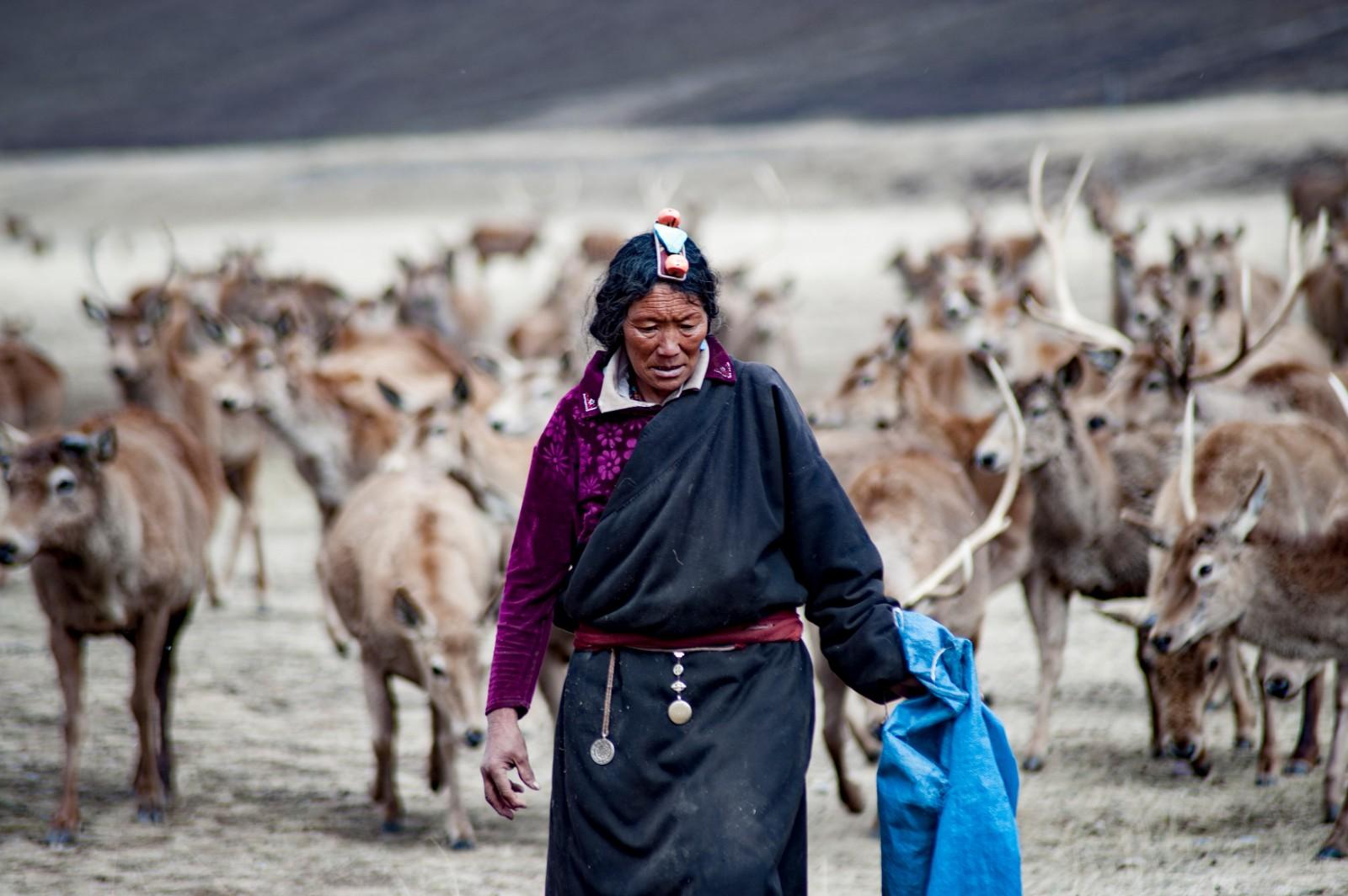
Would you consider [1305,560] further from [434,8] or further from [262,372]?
[434,8]

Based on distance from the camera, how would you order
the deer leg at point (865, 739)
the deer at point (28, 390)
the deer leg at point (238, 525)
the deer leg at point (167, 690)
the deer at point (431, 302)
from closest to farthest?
the deer leg at point (167, 690), the deer leg at point (865, 739), the deer leg at point (238, 525), the deer at point (28, 390), the deer at point (431, 302)

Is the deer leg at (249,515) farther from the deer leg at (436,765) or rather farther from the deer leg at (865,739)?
the deer leg at (865,739)

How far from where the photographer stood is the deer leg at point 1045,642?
753 cm

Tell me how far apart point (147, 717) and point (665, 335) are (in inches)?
158

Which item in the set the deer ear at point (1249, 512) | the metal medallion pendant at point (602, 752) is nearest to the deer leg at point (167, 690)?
the metal medallion pendant at point (602, 752)

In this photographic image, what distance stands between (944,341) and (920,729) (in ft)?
31.4

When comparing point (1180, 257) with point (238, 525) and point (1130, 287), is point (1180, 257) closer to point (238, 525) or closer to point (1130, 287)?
point (1130, 287)

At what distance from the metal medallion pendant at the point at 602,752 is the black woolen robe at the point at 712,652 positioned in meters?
0.02

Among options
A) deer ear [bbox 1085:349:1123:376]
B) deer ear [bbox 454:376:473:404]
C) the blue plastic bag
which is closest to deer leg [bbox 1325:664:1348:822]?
the blue plastic bag

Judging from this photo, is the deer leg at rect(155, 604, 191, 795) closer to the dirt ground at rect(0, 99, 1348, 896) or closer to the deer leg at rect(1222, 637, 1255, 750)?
the dirt ground at rect(0, 99, 1348, 896)

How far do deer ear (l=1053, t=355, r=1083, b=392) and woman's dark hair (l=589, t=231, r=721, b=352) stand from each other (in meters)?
4.49

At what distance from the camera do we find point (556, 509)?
148 inches

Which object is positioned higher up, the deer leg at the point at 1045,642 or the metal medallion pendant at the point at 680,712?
the metal medallion pendant at the point at 680,712

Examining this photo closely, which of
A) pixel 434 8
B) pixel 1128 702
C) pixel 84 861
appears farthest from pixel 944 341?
pixel 434 8
